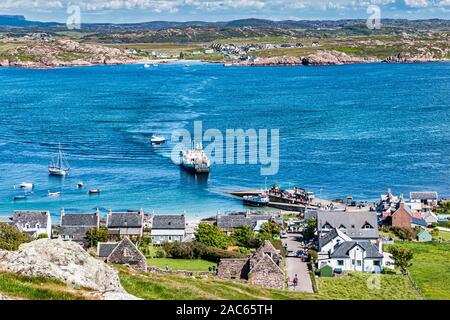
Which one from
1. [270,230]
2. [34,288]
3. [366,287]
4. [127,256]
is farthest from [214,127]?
[34,288]

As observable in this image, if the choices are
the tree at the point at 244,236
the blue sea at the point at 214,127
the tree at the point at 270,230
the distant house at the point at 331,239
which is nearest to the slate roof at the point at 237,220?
the tree at the point at 270,230

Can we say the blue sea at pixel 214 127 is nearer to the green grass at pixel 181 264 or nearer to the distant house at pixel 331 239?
the green grass at pixel 181 264

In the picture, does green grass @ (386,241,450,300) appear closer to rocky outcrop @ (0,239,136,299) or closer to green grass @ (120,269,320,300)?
green grass @ (120,269,320,300)

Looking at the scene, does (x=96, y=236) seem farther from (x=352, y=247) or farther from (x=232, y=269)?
(x=352, y=247)

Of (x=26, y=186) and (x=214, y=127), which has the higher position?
(x=214, y=127)

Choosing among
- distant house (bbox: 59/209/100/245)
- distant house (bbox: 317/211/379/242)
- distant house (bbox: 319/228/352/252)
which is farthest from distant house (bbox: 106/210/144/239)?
distant house (bbox: 319/228/352/252)

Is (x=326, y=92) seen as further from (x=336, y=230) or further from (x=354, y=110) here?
(x=336, y=230)
